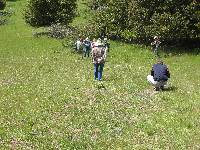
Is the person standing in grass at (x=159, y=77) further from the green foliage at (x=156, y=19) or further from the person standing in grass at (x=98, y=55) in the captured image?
the green foliage at (x=156, y=19)

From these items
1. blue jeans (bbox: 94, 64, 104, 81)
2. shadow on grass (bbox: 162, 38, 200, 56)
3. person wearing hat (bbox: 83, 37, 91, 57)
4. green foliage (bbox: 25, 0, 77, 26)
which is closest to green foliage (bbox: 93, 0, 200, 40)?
shadow on grass (bbox: 162, 38, 200, 56)

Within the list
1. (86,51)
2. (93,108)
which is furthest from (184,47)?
(93,108)

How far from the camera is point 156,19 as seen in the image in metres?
55.9

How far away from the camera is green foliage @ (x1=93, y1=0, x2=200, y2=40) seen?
181ft

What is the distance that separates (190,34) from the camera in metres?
55.5

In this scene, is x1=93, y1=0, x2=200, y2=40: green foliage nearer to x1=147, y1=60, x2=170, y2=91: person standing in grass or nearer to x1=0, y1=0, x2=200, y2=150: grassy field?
x1=0, y1=0, x2=200, y2=150: grassy field

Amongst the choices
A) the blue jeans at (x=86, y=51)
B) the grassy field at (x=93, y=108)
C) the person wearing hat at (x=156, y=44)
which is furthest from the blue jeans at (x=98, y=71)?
the person wearing hat at (x=156, y=44)

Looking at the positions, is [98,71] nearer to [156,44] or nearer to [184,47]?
[156,44]

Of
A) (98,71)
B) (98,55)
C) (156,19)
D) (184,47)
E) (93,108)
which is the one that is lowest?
(184,47)

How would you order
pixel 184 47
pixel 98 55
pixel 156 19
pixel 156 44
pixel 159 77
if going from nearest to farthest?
pixel 159 77
pixel 98 55
pixel 156 44
pixel 156 19
pixel 184 47

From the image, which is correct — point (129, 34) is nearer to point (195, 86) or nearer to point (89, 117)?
point (195, 86)

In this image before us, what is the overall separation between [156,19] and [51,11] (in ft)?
65.0

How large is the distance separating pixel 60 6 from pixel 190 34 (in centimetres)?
2153

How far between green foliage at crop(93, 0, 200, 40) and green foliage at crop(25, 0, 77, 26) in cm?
967
